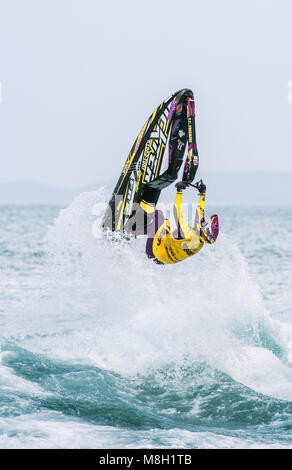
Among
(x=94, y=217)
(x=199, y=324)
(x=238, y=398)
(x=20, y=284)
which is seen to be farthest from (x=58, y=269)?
(x=20, y=284)

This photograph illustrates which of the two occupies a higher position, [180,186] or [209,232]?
[180,186]

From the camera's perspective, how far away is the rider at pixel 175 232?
27.6ft

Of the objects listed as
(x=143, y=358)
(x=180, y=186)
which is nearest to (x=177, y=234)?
(x=180, y=186)

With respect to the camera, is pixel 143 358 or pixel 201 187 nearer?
pixel 201 187

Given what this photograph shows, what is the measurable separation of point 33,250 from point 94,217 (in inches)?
926

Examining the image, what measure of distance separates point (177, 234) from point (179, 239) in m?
0.15

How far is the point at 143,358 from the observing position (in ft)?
35.9

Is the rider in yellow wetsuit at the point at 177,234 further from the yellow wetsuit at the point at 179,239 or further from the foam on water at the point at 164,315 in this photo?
the foam on water at the point at 164,315

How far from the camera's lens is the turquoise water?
8.02m

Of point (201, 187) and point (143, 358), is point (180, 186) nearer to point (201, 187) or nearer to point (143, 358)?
point (201, 187)

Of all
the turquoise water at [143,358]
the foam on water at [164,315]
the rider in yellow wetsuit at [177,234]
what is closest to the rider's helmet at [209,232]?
the rider in yellow wetsuit at [177,234]

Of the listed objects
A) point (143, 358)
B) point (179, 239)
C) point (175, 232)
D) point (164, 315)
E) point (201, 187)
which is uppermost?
point (201, 187)
